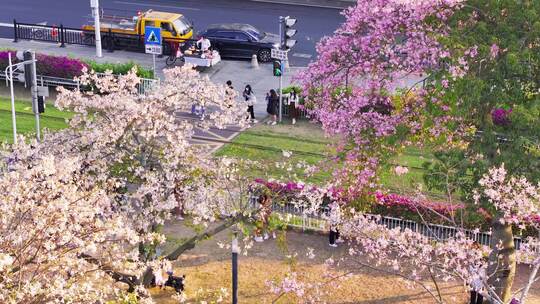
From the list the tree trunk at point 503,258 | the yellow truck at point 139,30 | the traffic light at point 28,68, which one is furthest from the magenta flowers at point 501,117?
the yellow truck at point 139,30

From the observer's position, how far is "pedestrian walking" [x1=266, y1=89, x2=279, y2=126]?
27861 mm

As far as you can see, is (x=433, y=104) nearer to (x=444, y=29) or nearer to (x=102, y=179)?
(x=444, y=29)

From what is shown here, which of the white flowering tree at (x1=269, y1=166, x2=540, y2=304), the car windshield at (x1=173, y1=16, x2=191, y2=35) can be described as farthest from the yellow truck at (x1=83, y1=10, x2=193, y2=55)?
the white flowering tree at (x1=269, y1=166, x2=540, y2=304)

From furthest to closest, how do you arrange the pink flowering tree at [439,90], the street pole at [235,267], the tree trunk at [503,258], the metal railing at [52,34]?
1. the metal railing at [52,34]
2. the tree trunk at [503,258]
3. the street pole at [235,267]
4. the pink flowering tree at [439,90]

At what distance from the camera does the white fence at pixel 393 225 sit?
18.3 meters

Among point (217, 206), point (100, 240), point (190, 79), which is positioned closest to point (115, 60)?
point (190, 79)

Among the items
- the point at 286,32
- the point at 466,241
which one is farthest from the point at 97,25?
the point at 466,241

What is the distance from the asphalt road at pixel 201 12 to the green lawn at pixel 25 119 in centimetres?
998

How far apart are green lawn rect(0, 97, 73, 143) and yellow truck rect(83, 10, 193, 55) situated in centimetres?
673

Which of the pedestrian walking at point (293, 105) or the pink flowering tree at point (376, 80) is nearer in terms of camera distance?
the pink flowering tree at point (376, 80)

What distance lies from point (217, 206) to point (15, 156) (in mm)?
4207

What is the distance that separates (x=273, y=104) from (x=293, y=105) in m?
0.76

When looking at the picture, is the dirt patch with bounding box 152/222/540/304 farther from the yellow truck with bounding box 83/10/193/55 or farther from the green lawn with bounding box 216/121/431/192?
the yellow truck with bounding box 83/10/193/55

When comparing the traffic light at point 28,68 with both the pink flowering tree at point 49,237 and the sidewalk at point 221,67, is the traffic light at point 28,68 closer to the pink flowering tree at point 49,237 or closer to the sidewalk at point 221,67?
the pink flowering tree at point 49,237
